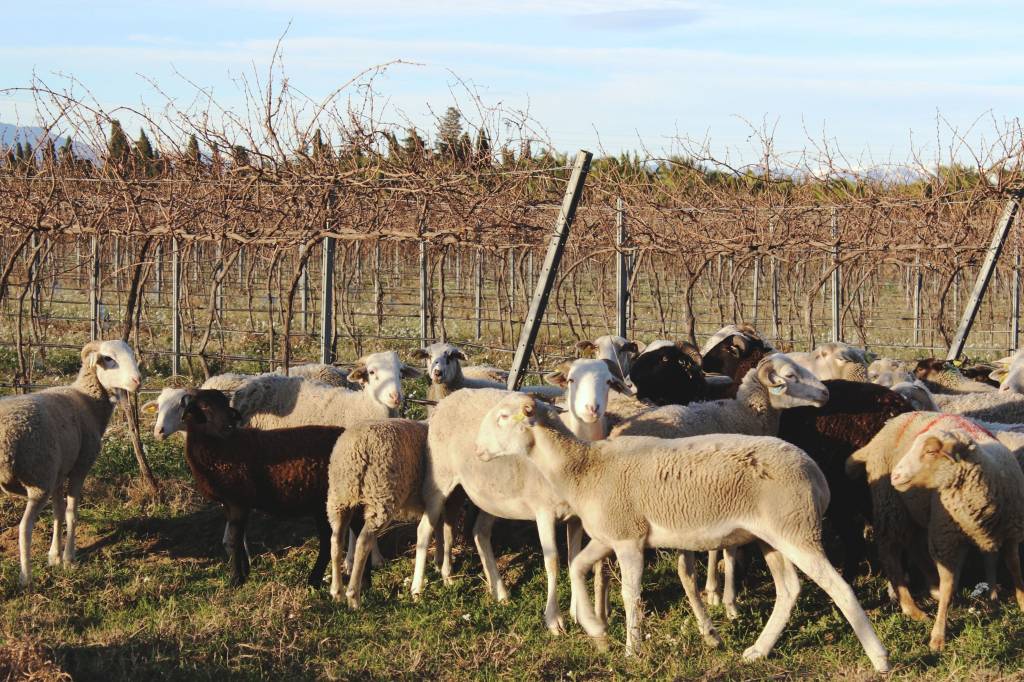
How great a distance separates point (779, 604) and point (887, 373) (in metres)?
3.46

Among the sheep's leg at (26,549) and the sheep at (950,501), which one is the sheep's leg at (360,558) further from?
the sheep at (950,501)

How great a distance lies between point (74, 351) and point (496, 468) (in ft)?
32.1

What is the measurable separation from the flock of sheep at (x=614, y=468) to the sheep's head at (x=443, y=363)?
0.02m

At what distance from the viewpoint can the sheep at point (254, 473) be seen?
6.16m

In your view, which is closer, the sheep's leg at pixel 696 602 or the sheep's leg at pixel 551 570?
the sheep's leg at pixel 696 602

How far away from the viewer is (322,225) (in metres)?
8.40

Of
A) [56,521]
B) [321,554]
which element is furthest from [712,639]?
[56,521]

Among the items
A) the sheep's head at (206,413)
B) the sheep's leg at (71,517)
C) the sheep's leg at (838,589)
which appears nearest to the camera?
the sheep's leg at (838,589)

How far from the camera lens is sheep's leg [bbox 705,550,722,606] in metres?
5.91

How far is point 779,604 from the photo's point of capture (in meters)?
5.00

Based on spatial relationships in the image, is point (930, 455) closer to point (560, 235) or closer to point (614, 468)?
point (614, 468)

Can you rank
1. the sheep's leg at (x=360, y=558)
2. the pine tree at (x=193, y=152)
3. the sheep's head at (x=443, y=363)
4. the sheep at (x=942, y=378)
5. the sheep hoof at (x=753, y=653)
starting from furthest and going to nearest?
the pine tree at (x=193, y=152), the sheep at (x=942, y=378), the sheep's head at (x=443, y=363), the sheep's leg at (x=360, y=558), the sheep hoof at (x=753, y=653)

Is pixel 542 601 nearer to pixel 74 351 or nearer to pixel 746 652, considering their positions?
pixel 746 652

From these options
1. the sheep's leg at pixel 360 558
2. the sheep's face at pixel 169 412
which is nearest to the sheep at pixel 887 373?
the sheep's leg at pixel 360 558
